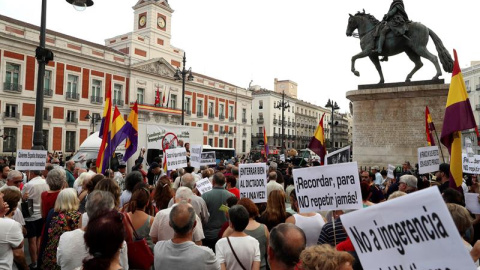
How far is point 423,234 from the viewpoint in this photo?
1636 mm

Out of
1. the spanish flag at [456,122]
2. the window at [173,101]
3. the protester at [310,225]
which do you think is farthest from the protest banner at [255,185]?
the window at [173,101]

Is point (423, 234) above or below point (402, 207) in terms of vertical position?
below

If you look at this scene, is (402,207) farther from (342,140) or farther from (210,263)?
(342,140)

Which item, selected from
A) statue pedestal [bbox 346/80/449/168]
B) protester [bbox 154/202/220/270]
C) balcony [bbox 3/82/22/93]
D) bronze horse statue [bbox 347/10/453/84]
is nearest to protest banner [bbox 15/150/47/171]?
protester [bbox 154/202/220/270]

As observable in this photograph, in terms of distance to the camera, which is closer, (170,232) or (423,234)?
(423,234)

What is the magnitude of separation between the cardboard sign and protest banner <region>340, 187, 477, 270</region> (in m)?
1.73

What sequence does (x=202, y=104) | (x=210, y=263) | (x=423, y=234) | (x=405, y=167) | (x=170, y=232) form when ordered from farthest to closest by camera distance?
(x=202, y=104) → (x=405, y=167) → (x=170, y=232) → (x=210, y=263) → (x=423, y=234)

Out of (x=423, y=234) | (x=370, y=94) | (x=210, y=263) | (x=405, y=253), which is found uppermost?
(x=370, y=94)

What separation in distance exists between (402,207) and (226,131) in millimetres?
57085

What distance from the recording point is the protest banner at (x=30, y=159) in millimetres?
7941

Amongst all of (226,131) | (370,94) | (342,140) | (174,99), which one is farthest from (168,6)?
(342,140)

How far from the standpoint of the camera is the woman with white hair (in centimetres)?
370

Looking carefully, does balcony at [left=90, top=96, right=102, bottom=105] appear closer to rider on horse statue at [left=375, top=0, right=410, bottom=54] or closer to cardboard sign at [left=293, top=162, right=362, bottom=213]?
rider on horse statue at [left=375, top=0, right=410, bottom=54]

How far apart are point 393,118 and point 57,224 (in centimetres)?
1145
